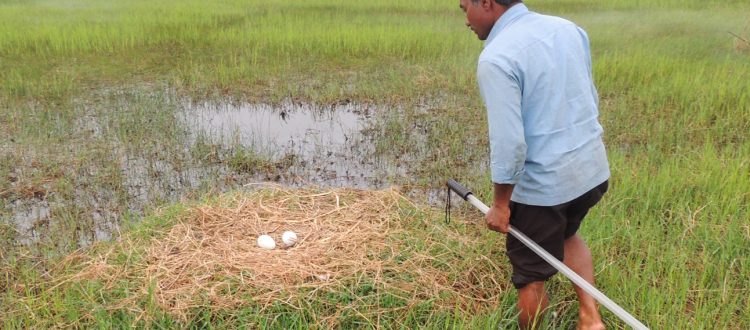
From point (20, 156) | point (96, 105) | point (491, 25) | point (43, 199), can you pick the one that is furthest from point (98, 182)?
point (491, 25)

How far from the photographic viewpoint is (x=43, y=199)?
346 cm

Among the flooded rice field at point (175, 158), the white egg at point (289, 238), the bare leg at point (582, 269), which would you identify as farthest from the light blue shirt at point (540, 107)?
the flooded rice field at point (175, 158)

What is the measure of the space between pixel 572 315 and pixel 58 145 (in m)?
3.87

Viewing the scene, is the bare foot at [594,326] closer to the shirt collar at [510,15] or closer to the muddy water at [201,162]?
the shirt collar at [510,15]

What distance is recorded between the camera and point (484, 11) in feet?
5.57

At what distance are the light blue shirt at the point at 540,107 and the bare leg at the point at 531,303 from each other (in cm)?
36

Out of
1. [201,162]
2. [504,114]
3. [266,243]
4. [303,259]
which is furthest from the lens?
[201,162]

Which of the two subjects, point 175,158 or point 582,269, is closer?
point 582,269

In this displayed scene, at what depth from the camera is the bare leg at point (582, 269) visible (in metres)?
2.01

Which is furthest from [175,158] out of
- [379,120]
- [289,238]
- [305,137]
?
[289,238]

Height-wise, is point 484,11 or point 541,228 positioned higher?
point 484,11

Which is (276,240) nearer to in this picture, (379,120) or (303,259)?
(303,259)

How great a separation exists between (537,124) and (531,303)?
682mm

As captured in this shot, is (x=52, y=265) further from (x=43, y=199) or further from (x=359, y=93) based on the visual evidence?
(x=359, y=93)
